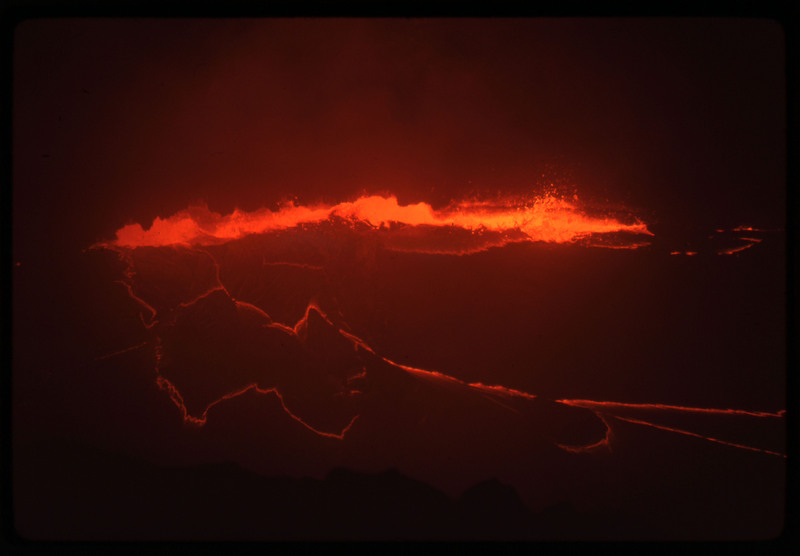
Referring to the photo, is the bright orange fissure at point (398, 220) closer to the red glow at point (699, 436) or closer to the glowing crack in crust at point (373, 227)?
the glowing crack in crust at point (373, 227)

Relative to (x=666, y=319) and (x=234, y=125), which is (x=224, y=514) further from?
(x=666, y=319)

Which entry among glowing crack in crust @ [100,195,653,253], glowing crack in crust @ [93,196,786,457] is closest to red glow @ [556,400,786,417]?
glowing crack in crust @ [93,196,786,457]

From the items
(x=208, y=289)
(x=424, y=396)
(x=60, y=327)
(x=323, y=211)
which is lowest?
(x=424, y=396)

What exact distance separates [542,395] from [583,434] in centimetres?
20

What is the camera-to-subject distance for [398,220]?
4.58 ft

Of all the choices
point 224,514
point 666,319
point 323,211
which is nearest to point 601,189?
point 666,319

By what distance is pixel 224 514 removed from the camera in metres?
1.42

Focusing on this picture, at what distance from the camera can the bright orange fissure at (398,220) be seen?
1397 millimetres

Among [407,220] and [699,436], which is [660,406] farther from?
[407,220]

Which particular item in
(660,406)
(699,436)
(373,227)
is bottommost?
(699,436)

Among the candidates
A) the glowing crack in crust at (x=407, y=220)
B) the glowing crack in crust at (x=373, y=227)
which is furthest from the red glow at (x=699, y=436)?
the glowing crack in crust at (x=407, y=220)

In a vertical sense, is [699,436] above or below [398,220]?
below

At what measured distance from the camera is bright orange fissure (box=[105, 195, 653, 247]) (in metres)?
1.40

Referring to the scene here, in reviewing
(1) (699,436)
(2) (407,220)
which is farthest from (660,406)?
(2) (407,220)
